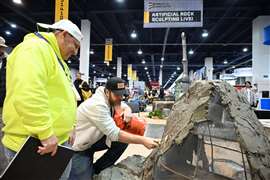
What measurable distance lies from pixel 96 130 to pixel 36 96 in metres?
1.00

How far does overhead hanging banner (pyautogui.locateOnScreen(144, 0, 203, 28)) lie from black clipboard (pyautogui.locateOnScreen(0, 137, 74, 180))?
5474mm

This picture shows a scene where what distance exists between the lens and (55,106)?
4.87 feet

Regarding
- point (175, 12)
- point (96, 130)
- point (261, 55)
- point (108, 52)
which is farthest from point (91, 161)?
point (108, 52)

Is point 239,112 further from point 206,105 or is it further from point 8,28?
point 8,28

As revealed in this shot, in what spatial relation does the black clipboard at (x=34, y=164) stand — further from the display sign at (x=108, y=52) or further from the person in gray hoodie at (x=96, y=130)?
the display sign at (x=108, y=52)

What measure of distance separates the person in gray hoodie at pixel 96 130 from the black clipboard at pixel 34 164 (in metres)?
0.58

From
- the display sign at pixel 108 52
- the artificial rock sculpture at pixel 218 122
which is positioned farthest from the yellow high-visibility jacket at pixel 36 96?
the display sign at pixel 108 52

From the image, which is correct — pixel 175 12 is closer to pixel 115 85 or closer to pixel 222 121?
pixel 115 85

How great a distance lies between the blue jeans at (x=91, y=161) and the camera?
226 centimetres

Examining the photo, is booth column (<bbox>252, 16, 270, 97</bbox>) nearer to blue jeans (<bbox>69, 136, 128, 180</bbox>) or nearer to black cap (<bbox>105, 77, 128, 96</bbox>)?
blue jeans (<bbox>69, 136, 128, 180</bbox>)

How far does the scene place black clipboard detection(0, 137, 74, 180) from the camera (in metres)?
1.33

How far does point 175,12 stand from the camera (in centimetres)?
646

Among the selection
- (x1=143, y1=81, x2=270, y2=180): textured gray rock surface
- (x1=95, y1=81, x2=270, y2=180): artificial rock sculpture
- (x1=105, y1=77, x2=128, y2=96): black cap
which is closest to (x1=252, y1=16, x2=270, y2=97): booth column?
(x1=105, y1=77, x2=128, y2=96): black cap

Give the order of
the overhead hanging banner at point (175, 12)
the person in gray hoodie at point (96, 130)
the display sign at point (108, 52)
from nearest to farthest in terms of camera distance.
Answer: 1. the person in gray hoodie at point (96, 130)
2. the overhead hanging banner at point (175, 12)
3. the display sign at point (108, 52)
